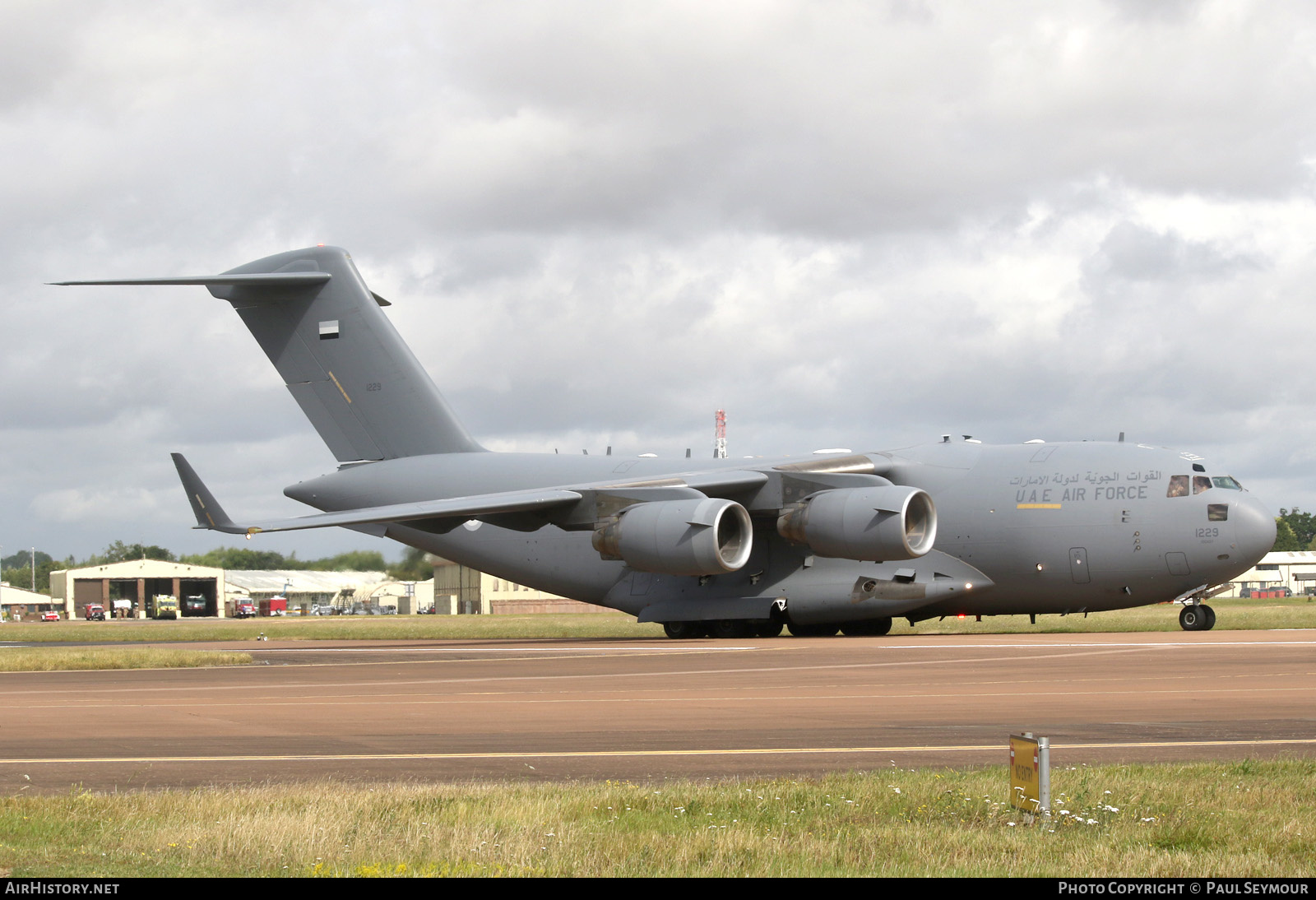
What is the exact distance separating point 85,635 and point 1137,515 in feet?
89.5

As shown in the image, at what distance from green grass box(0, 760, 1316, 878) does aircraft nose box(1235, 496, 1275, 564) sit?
62.0 feet

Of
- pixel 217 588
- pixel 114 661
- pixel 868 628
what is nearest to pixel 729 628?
pixel 868 628

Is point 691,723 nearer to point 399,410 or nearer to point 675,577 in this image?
point 675,577

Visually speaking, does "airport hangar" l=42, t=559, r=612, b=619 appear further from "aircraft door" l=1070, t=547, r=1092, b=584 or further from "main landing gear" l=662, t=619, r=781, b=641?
"aircraft door" l=1070, t=547, r=1092, b=584

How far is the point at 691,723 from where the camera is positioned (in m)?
11.6

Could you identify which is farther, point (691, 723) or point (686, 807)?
point (691, 723)

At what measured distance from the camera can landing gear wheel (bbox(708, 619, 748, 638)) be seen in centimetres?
2858

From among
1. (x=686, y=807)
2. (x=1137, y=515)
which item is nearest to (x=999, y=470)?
(x=1137, y=515)

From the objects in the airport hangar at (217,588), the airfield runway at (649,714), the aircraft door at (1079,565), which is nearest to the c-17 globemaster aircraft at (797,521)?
the aircraft door at (1079,565)

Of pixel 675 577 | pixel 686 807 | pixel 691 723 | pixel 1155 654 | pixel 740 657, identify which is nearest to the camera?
pixel 686 807

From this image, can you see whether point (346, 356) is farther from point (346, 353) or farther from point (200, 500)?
point (200, 500)

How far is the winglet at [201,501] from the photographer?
1112 inches

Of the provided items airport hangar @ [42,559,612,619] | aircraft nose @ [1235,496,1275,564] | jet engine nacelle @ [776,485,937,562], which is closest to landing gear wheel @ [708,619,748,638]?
jet engine nacelle @ [776,485,937,562]

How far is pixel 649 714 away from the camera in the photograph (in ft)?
40.9
